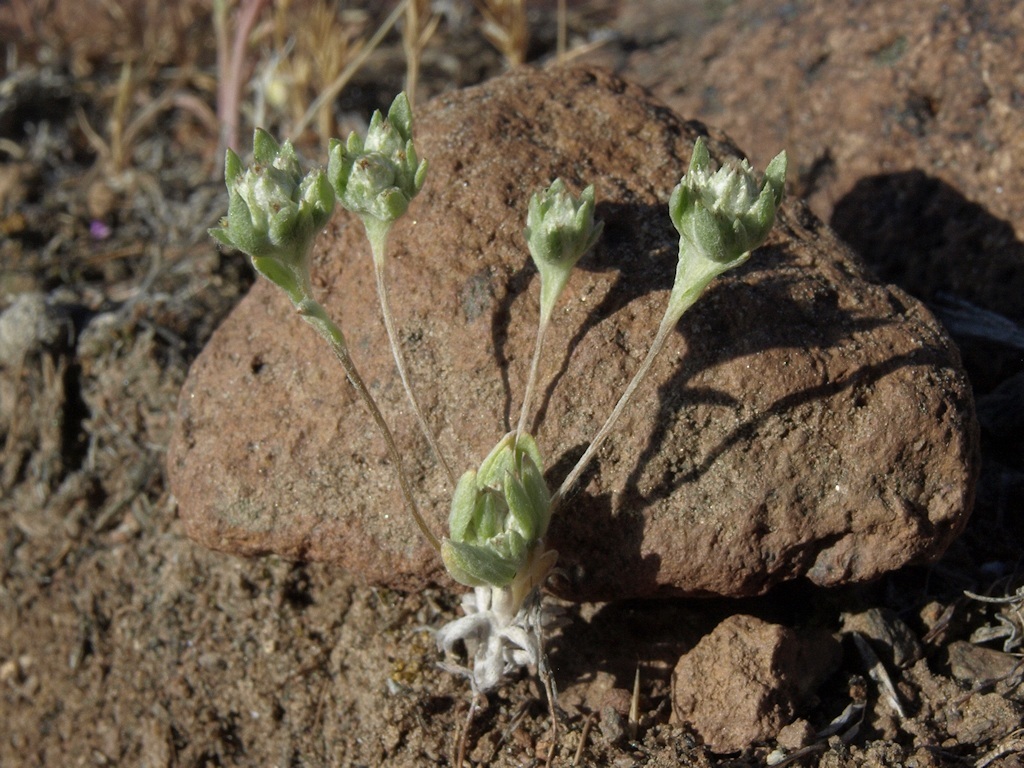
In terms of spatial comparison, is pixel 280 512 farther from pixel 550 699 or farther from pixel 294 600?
pixel 550 699

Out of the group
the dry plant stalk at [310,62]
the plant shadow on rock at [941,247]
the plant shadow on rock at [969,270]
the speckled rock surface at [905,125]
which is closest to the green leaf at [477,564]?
the plant shadow on rock at [969,270]

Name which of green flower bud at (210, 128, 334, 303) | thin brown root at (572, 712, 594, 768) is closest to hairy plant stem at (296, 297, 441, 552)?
green flower bud at (210, 128, 334, 303)

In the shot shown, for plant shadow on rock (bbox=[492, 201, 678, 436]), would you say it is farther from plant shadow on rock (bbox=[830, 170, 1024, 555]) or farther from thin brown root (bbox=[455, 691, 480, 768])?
plant shadow on rock (bbox=[830, 170, 1024, 555])

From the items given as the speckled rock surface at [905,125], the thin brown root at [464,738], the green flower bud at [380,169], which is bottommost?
the thin brown root at [464,738]

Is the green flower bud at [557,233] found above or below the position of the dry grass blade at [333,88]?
below

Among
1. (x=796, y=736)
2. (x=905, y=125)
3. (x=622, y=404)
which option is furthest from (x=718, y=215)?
(x=905, y=125)

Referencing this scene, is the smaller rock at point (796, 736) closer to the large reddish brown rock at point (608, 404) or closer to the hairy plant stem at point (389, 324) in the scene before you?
the large reddish brown rock at point (608, 404)

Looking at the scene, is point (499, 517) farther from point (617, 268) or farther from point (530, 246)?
point (617, 268)
